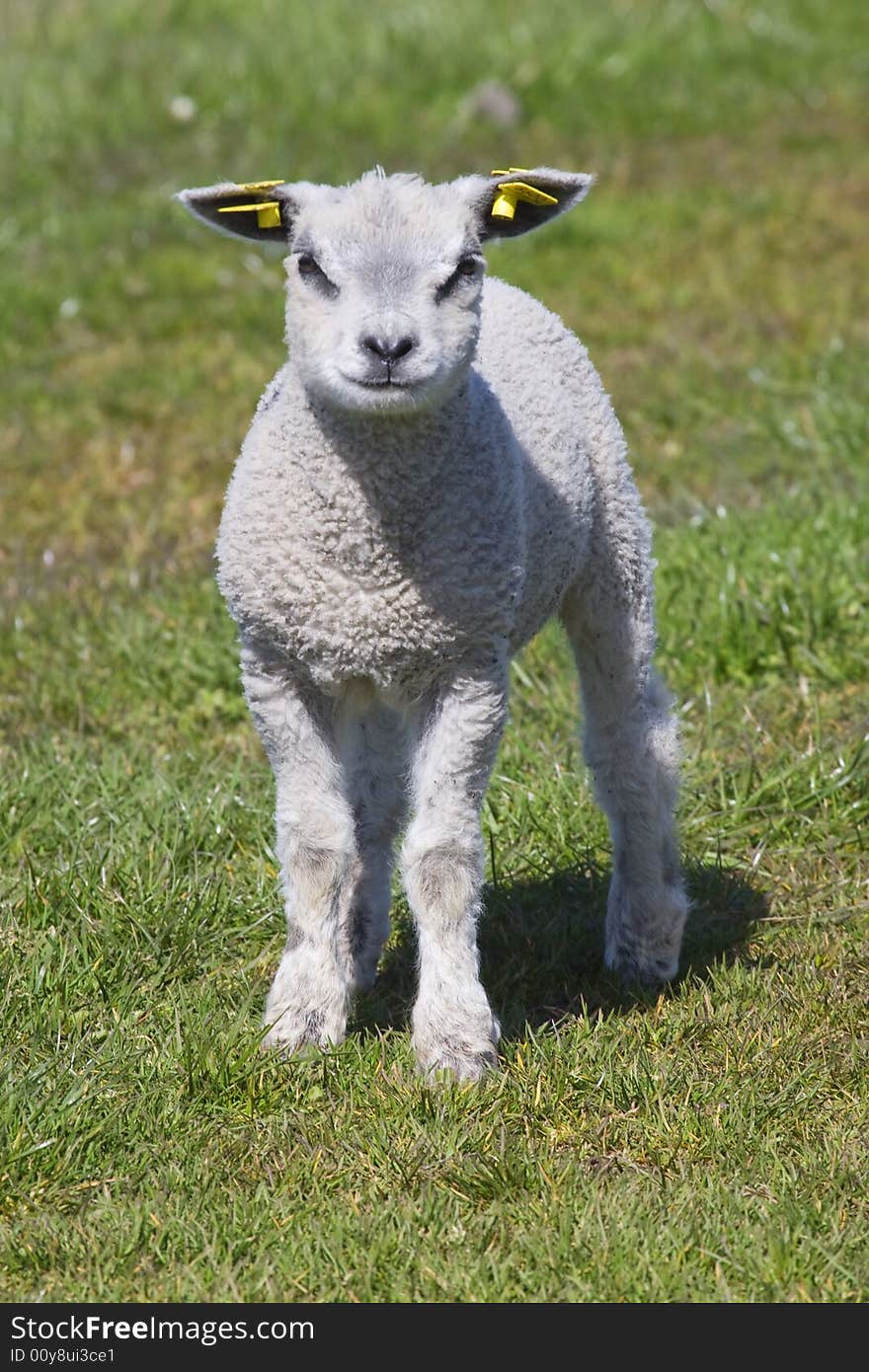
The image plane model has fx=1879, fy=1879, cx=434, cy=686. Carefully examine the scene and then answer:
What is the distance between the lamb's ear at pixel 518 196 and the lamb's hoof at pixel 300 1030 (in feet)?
5.38

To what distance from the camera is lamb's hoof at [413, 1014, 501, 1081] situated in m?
3.82

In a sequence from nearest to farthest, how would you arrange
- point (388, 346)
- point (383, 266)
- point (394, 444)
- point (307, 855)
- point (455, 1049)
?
point (388, 346) < point (383, 266) < point (394, 444) < point (455, 1049) < point (307, 855)

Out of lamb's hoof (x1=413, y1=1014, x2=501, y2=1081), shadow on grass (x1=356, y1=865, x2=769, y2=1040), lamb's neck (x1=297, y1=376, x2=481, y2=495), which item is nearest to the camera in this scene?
lamb's neck (x1=297, y1=376, x2=481, y2=495)

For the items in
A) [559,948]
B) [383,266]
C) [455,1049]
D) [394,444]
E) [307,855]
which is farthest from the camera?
[559,948]

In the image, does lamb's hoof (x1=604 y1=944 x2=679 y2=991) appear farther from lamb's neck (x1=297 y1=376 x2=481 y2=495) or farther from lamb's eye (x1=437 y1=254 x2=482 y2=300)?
lamb's eye (x1=437 y1=254 x2=482 y2=300)

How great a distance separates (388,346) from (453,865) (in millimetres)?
1076

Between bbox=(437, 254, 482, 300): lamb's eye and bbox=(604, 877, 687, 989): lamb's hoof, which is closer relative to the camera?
bbox=(437, 254, 482, 300): lamb's eye

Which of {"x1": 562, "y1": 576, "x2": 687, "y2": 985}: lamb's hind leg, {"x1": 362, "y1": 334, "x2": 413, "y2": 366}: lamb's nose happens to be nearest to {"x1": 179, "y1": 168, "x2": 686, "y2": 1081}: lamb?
{"x1": 362, "y1": 334, "x2": 413, "y2": 366}: lamb's nose

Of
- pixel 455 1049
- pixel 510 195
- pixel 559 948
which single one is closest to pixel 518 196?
pixel 510 195

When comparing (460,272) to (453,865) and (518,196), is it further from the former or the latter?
(453,865)

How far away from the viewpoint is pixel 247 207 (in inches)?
148

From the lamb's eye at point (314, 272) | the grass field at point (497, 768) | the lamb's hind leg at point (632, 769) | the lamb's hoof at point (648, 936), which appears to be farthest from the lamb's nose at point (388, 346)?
the lamb's hoof at point (648, 936)

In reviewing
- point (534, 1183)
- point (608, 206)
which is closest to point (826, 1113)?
point (534, 1183)

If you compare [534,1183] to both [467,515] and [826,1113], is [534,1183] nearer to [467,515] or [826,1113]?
[826,1113]
